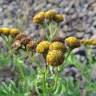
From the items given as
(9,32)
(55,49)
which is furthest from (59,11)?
(55,49)

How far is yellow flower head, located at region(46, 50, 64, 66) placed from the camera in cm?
338

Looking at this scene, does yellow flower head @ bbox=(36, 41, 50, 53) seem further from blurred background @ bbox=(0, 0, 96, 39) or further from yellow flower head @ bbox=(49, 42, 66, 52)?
blurred background @ bbox=(0, 0, 96, 39)

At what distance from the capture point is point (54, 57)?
337cm

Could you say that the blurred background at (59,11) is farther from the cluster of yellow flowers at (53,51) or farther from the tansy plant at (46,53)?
the cluster of yellow flowers at (53,51)

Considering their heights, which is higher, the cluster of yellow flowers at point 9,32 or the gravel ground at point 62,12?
the cluster of yellow flowers at point 9,32

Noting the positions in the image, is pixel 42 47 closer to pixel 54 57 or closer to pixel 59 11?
pixel 54 57

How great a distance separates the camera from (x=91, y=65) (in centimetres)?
547

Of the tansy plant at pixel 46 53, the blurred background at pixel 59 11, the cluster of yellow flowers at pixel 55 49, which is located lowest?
the blurred background at pixel 59 11

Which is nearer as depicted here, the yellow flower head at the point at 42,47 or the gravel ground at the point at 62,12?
the yellow flower head at the point at 42,47

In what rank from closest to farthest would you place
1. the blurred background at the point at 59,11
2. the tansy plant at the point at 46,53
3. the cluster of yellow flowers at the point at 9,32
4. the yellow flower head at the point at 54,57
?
the yellow flower head at the point at 54,57
the tansy plant at the point at 46,53
the cluster of yellow flowers at the point at 9,32
the blurred background at the point at 59,11

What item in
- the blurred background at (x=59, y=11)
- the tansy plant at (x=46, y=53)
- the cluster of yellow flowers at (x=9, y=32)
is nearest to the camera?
the tansy plant at (x=46, y=53)

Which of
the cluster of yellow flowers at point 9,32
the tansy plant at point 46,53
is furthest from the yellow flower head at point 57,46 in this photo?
the cluster of yellow flowers at point 9,32

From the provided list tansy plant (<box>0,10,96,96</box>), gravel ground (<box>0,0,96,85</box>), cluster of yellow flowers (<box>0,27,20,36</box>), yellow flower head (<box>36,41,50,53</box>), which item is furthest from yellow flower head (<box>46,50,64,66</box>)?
gravel ground (<box>0,0,96,85</box>)

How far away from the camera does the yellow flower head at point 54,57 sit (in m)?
3.38
